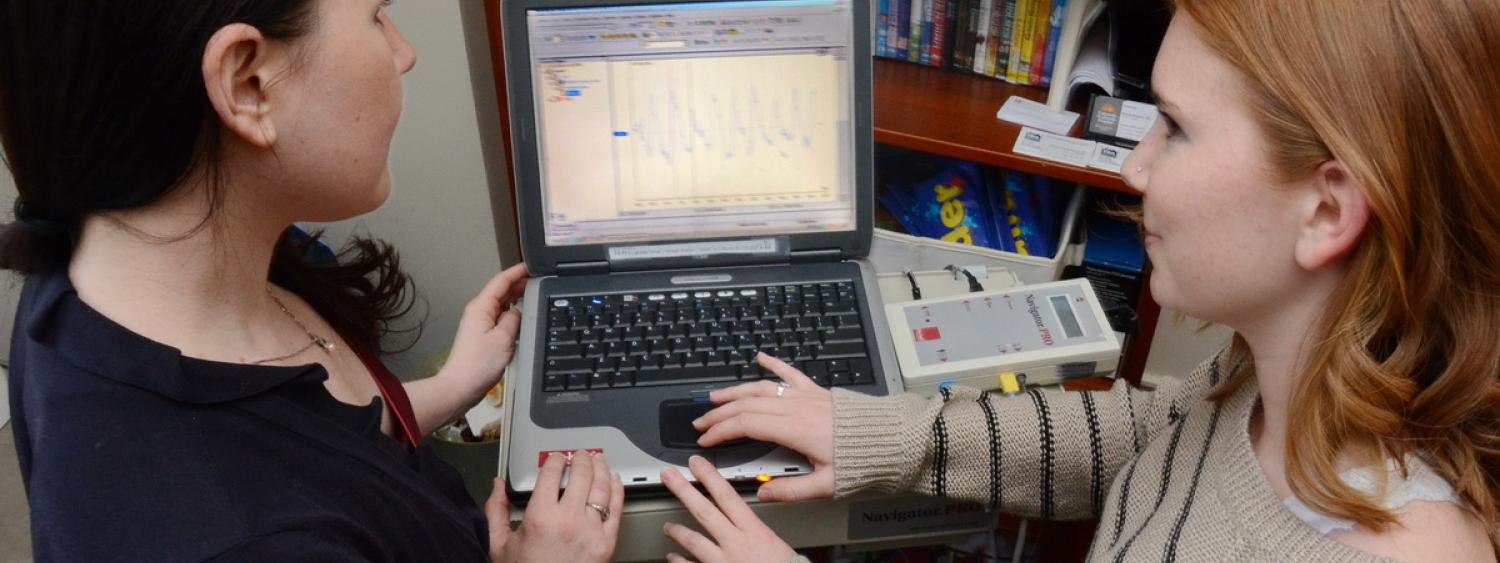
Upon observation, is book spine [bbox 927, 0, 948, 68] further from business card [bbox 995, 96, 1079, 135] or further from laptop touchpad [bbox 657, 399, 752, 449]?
laptop touchpad [bbox 657, 399, 752, 449]

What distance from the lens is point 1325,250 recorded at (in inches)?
25.9

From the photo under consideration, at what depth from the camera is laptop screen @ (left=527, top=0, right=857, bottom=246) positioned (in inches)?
40.6

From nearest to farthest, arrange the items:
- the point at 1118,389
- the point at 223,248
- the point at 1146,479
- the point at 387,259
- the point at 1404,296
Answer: the point at 1404,296 → the point at 223,248 → the point at 1146,479 → the point at 1118,389 → the point at 387,259

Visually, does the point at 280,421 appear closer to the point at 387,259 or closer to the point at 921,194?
the point at 387,259

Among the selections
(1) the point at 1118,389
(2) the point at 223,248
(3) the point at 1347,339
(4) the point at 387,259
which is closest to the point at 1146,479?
(1) the point at 1118,389

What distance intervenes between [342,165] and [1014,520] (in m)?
1.17

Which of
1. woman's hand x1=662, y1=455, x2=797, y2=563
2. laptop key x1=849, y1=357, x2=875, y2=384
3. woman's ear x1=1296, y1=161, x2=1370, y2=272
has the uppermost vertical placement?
woman's ear x1=1296, y1=161, x2=1370, y2=272

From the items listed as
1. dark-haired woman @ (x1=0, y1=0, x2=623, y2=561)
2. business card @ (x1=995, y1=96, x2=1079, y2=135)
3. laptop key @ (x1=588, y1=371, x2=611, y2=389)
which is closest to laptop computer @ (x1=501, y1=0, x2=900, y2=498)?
laptop key @ (x1=588, y1=371, x2=611, y2=389)

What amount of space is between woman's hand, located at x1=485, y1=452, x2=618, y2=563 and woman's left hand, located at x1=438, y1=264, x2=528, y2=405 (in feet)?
0.70

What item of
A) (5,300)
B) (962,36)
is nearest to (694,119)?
(962,36)

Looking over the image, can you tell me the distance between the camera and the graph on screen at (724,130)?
1053mm

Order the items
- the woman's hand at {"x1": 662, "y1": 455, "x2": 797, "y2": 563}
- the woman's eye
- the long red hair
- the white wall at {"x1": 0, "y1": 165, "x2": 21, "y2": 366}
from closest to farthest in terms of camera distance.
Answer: the long red hair
the woman's eye
the woman's hand at {"x1": 662, "y1": 455, "x2": 797, "y2": 563}
the white wall at {"x1": 0, "y1": 165, "x2": 21, "y2": 366}

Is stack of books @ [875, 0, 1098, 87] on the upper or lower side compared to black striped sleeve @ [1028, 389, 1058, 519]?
upper

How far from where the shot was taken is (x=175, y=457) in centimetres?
66
